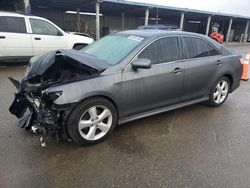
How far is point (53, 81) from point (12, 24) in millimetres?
5969

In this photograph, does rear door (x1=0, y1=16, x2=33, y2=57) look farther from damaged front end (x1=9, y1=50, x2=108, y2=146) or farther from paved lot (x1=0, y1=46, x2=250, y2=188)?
damaged front end (x1=9, y1=50, x2=108, y2=146)

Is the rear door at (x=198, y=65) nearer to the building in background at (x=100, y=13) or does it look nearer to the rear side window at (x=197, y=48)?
the rear side window at (x=197, y=48)

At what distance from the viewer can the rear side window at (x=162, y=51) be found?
130 inches

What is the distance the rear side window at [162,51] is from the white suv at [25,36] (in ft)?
19.1

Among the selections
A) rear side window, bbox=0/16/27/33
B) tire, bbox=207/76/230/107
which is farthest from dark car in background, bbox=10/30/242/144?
rear side window, bbox=0/16/27/33

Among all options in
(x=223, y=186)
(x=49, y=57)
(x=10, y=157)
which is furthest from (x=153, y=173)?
(x=49, y=57)

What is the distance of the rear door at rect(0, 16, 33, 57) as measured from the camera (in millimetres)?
7246

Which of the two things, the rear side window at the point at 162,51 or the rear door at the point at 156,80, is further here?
the rear side window at the point at 162,51

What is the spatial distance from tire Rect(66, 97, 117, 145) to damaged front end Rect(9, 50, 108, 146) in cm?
12

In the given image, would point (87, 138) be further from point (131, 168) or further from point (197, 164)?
point (197, 164)

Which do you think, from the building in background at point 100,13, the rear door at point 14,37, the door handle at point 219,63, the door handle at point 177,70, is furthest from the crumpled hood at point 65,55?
the building in background at point 100,13

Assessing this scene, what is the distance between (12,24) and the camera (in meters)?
7.34

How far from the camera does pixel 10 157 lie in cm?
267

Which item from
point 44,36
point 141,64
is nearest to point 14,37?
point 44,36
